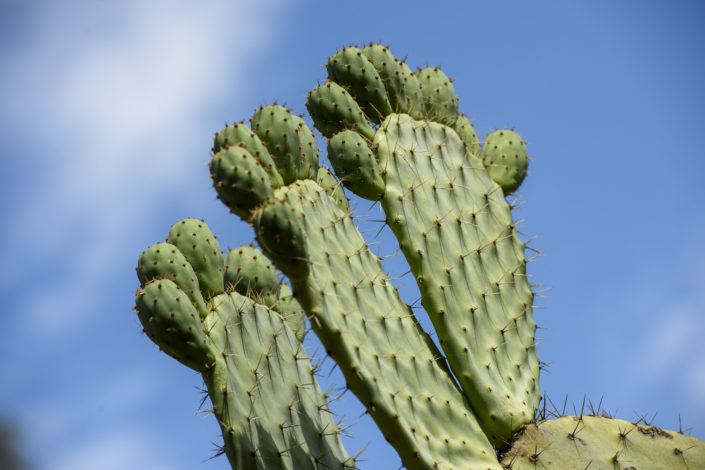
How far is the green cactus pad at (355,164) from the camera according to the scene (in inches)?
100

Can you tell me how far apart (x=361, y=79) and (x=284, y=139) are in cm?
56

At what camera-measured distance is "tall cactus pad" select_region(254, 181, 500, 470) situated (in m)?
2.08

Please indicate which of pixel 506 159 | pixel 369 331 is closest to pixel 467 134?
pixel 506 159

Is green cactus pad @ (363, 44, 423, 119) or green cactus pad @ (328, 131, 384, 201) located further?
green cactus pad @ (363, 44, 423, 119)

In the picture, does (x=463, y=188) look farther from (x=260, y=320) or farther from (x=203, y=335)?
(x=203, y=335)

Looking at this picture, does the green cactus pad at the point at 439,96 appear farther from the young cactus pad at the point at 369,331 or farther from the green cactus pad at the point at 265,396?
the green cactus pad at the point at 265,396

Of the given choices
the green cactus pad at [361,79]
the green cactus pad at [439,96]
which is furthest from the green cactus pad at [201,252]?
the green cactus pad at [439,96]

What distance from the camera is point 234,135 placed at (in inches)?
89.2

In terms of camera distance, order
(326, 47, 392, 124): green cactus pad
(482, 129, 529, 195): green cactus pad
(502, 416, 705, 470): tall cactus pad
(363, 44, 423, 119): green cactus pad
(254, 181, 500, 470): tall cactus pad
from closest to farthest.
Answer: (254, 181, 500, 470): tall cactus pad, (502, 416, 705, 470): tall cactus pad, (326, 47, 392, 124): green cactus pad, (363, 44, 423, 119): green cactus pad, (482, 129, 529, 195): green cactus pad

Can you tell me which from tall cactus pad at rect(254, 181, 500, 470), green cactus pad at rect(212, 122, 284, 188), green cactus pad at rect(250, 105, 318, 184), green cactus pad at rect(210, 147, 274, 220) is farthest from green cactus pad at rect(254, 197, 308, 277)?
green cactus pad at rect(250, 105, 318, 184)

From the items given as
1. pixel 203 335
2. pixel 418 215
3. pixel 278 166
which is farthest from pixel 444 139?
pixel 203 335

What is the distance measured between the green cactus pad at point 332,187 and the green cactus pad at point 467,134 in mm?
627

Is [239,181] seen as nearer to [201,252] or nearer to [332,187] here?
[332,187]

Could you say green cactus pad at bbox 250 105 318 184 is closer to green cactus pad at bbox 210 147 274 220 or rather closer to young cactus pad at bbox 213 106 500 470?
young cactus pad at bbox 213 106 500 470
